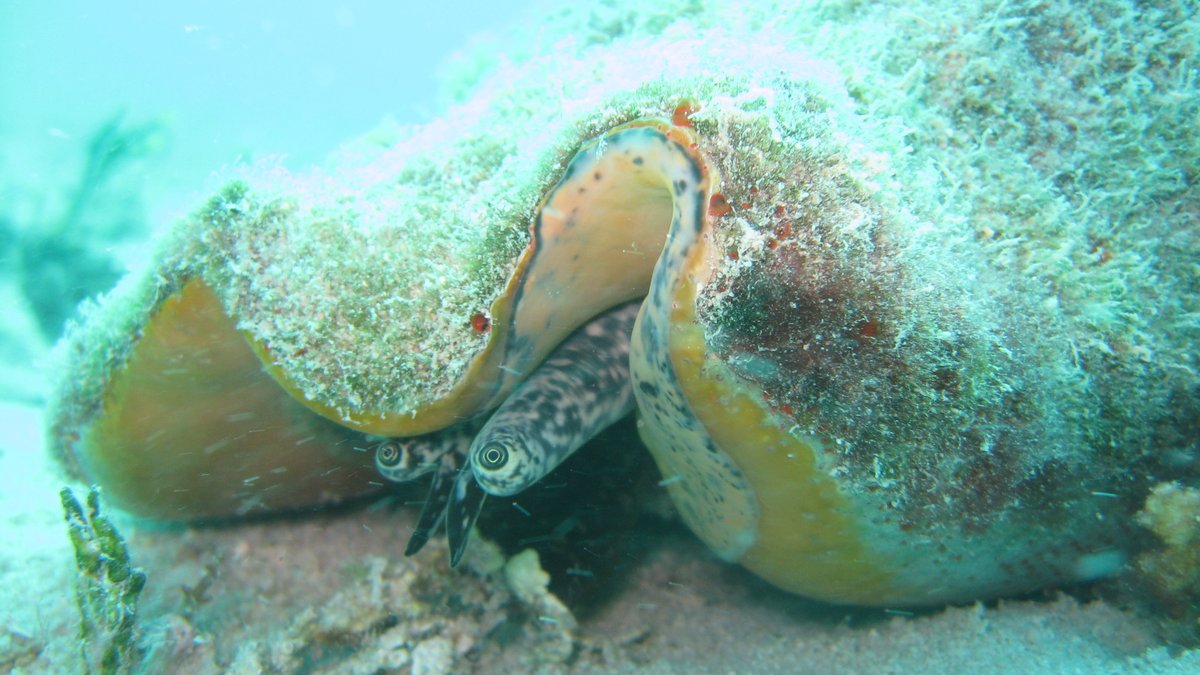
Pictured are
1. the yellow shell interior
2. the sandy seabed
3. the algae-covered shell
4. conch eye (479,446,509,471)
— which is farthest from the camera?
the sandy seabed

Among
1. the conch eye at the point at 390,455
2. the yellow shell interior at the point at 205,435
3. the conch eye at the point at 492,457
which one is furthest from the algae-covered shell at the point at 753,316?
the conch eye at the point at 390,455

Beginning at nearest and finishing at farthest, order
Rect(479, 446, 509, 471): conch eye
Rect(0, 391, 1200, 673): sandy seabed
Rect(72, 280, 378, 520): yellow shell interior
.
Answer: Rect(479, 446, 509, 471): conch eye
Rect(72, 280, 378, 520): yellow shell interior
Rect(0, 391, 1200, 673): sandy seabed

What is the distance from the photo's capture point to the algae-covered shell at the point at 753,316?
1.59 metres

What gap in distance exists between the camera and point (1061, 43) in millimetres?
2111

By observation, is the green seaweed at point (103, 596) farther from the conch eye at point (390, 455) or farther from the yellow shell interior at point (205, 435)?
the conch eye at point (390, 455)

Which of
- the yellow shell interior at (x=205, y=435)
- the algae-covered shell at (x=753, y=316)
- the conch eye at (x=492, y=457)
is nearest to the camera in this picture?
the algae-covered shell at (x=753, y=316)

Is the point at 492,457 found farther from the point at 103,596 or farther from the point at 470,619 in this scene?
the point at 103,596

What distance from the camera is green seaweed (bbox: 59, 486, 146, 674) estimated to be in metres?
2.30

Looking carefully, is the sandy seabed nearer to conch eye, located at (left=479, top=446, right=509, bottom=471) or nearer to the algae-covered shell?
the algae-covered shell

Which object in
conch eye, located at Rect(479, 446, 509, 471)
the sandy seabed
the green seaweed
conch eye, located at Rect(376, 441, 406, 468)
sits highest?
conch eye, located at Rect(479, 446, 509, 471)

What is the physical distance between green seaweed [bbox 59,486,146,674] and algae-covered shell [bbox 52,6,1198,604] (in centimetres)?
38

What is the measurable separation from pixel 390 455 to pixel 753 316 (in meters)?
1.71

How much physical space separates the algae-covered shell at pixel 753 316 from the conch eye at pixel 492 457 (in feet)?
0.72

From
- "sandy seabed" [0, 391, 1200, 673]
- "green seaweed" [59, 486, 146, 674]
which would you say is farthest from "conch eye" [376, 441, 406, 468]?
"green seaweed" [59, 486, 146, 674]
